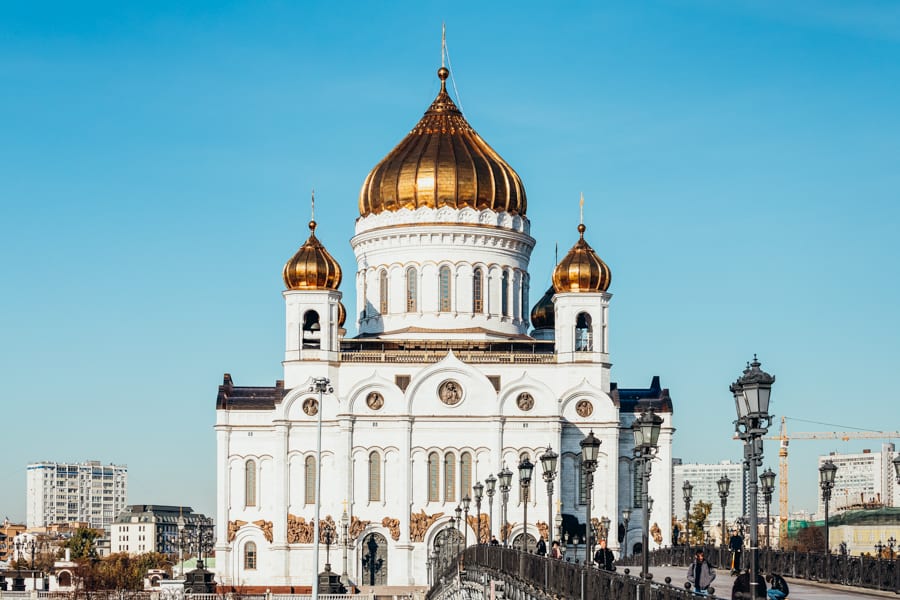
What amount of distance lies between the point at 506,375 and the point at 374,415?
540 cm

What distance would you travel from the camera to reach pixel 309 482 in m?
61.8

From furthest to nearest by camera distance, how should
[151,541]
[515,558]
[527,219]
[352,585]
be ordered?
[151,541] → [527,219] → [352,585] → [515,558]

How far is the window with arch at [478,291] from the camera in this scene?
6600 centimetres

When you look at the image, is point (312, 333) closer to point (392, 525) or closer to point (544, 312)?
point (392, 525)

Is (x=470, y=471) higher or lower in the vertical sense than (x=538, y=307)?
lower

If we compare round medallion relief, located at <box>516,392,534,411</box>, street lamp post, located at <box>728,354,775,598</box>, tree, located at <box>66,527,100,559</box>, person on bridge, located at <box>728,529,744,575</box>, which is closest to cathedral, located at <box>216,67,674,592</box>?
round medallion relief, located at <box>516,392,534,411</box>

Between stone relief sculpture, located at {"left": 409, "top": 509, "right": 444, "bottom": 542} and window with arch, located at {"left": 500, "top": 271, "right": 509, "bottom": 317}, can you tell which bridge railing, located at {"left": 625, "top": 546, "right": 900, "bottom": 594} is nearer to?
stone relief sculpture, located at {"left": 409, "top": 509, "right": 444, "bottom": 542}

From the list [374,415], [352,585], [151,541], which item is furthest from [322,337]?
[151,541]

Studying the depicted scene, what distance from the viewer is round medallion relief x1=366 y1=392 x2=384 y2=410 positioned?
61.8 metres

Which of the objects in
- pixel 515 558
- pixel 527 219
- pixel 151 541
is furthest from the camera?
pixel 151 541

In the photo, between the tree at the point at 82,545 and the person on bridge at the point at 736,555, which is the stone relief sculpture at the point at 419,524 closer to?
the person on bridge at the point at 736,555

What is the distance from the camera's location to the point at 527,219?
224ft

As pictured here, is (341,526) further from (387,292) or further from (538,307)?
(538,307)

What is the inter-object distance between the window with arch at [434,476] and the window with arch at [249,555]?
727 cm
